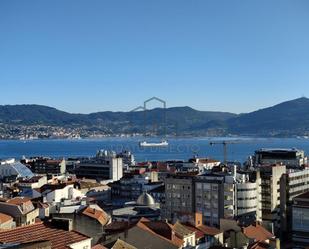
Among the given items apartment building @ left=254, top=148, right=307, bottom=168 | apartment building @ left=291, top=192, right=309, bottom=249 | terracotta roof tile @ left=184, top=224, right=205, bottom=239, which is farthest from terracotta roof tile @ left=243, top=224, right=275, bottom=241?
apartment building @ left=254, top=148, right=307, bottom=168

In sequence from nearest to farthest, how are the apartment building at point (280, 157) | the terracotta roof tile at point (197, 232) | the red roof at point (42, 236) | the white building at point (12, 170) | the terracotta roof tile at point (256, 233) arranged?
the red roof at point (42, 236)
the terracotta roof tile at point (197, 232)
the terracotta roof tile at point (256, 233)
the apartment building at point (280, 157)
the white building at point (12, 170)

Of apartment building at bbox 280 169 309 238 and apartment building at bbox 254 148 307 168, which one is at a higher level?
apartment building at bbox 254 148 307 168

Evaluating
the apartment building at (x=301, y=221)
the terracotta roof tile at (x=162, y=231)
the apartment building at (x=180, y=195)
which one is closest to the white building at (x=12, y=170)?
the apartment building at (x=180, y=195)

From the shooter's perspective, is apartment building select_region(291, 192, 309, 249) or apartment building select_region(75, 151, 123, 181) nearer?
apartment building select_region(291, 192, 309, 249)

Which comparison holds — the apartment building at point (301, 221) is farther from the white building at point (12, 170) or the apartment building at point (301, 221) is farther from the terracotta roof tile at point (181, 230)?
the white building at point (12, 170)

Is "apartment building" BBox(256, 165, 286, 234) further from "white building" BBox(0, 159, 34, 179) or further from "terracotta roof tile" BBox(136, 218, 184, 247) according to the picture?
"white building" BBox(0, 159, 34, 179)

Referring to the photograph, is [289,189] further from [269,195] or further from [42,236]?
[42,236]

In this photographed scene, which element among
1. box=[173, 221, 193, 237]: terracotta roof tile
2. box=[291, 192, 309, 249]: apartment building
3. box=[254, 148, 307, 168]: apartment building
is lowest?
box=[291, 192, 309, 249]: apartment building

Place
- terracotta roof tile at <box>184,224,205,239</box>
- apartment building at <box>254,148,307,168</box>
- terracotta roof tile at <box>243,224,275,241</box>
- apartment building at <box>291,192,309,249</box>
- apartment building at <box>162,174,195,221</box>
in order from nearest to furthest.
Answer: terracotta roof tile at <box>184,224,205,239</box>
terracotta roof tile at <box>243,224,275,241</box>
apartment building at <box>291,192,309,249</box>
apartment building at <box>162,174,195,221</box>
apartment building at <box>254,148,307,168</box>

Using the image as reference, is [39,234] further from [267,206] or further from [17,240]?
[267,206]
